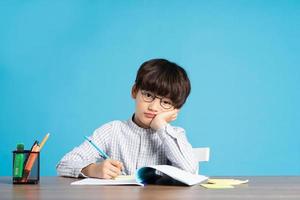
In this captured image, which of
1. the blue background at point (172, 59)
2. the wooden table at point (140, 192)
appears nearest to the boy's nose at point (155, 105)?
the wooden table at point (140, 192)

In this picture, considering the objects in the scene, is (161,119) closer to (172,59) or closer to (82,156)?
(82,156)

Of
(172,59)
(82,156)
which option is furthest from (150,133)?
(172,59)

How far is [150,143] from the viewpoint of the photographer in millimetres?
1901

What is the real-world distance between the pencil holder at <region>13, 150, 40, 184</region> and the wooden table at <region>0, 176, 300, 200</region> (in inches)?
1.1

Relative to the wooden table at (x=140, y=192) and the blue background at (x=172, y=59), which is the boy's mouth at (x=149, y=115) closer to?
the wooden table at (x=140, y=192)

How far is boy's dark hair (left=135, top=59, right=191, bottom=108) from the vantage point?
1829mm

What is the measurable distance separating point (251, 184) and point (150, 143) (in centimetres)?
52

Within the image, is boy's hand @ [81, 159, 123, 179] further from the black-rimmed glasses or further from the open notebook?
the black-rimmed glasses

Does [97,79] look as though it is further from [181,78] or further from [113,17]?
[181,78]

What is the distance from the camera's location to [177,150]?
5.72 ft

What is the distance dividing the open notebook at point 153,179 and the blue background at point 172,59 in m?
1.44

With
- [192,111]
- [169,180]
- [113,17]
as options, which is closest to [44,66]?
[113,17]

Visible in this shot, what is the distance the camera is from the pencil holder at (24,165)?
138cm

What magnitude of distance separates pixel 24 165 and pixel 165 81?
60 centimetres
